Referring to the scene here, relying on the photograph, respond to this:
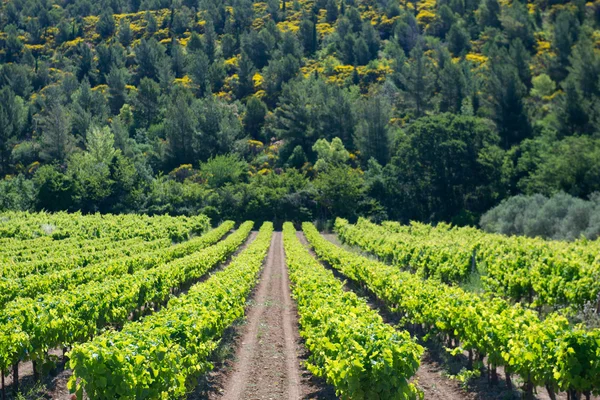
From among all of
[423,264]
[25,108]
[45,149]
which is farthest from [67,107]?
[423,264]

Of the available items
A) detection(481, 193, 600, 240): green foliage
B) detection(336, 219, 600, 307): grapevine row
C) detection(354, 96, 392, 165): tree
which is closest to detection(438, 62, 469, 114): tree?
detection(354, 96, 392, 165): tree

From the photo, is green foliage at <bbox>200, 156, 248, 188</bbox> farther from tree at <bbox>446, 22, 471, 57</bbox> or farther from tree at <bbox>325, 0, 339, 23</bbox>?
tree at <bbox>325, 0, 339, 23</bbox>

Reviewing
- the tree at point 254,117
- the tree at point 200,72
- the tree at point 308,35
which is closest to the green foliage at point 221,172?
the tree at point 254,117

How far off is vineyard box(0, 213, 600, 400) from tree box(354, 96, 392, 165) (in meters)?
54.5

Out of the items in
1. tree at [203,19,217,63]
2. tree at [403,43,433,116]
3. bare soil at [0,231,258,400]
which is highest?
tree at [203,19,217,63]

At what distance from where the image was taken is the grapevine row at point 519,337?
28.7 feet

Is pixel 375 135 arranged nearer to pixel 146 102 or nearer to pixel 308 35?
pixel 146 102

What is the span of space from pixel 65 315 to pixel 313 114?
264 ft

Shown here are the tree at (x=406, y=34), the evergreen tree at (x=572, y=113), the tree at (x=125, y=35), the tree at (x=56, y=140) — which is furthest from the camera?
the tree at (x=125, y=35)

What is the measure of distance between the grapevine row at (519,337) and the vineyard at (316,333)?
0.09 ft

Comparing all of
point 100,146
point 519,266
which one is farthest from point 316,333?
point 100,146

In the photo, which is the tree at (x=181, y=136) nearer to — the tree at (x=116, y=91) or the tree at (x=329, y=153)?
the tree at (x=329, y=153)

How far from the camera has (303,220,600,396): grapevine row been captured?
8758mm

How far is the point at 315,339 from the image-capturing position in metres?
11.9
